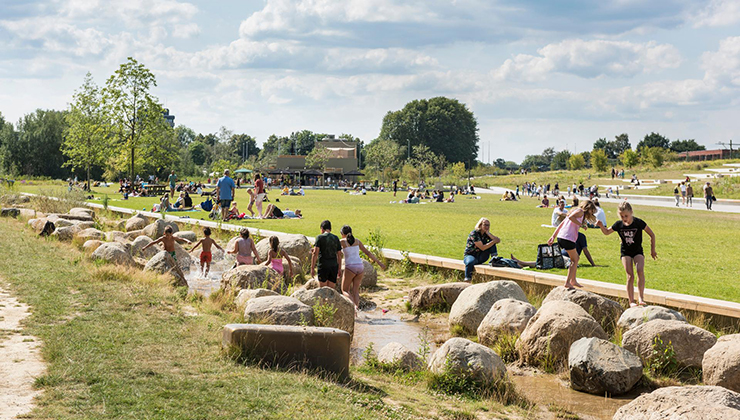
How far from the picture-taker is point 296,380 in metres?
6.44

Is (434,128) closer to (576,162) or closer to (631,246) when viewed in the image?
(576,162)

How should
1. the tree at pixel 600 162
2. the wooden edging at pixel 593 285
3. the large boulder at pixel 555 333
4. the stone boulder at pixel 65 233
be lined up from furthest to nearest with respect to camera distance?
the tree at pixel 600 162 → the stone boulder at pixel 65 233 → the wooden edging at pixel 593 285 → the large boulder at pixel 555 333

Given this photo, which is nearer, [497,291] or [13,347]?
[13,347]

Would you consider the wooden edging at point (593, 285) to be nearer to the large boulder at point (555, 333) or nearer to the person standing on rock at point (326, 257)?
the large boulder at point (555, 333)

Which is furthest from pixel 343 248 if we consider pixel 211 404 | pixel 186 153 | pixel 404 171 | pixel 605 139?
pixel 605 139

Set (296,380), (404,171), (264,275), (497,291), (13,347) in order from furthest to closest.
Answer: (404,171) → (264,275) → (497,291) → (13,347) → (296,380)

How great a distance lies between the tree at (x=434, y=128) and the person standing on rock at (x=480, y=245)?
11121cm

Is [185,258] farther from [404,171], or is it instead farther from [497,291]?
[404,171]

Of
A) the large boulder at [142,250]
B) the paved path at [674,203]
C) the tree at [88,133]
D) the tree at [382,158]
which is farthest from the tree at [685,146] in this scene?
the large boulder at [142,250]

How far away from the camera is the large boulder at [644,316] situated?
8797 millimetres

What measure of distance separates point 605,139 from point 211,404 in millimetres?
155076

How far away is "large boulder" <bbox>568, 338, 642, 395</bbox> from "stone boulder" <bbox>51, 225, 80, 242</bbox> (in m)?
15.1

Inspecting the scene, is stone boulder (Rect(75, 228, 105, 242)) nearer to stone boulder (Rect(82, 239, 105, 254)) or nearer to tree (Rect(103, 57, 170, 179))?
stone boulder (Rect(82, 239, 105, 254))

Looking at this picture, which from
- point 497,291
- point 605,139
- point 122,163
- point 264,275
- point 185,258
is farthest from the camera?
point 605,139
